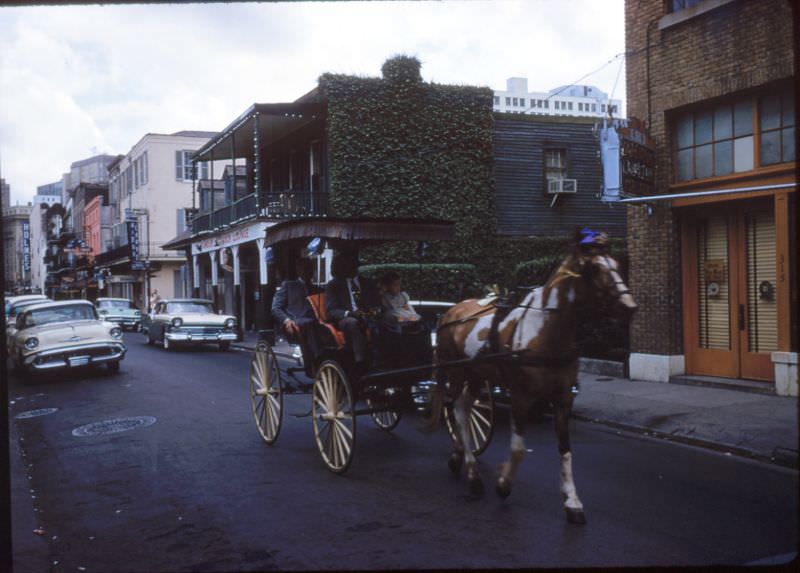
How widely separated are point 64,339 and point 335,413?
1081 cm

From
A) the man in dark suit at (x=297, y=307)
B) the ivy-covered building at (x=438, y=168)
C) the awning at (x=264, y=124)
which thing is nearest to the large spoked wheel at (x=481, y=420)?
the man in dark suit at (x=297, y=307)

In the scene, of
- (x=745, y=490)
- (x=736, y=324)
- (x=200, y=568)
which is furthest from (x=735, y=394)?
(x=200, y=568)

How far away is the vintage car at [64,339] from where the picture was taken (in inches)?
619

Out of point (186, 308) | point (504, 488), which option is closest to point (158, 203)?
point (186, 308)

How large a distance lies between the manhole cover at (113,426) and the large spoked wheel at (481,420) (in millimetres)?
4791

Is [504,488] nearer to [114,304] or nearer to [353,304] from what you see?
[353,304]

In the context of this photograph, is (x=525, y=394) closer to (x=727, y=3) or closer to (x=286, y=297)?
(x=286, y=297)

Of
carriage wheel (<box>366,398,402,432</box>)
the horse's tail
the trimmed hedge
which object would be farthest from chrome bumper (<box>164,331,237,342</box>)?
the horse's tail

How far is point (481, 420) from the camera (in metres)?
7.83

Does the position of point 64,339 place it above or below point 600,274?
below

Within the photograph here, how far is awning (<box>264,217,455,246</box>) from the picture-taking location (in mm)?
7789

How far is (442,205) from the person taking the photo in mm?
25859

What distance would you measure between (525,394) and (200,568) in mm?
2793

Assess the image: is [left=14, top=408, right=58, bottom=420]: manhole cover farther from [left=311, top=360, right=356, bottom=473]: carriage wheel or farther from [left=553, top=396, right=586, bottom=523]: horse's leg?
[left=553, top=396, right=586, bottom=523]: horse's leg
